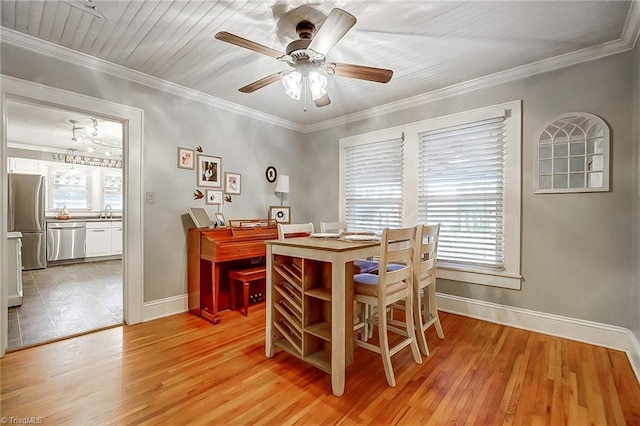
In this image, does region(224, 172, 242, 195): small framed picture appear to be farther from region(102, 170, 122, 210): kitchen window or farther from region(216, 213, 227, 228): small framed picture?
region(102, 170, 122, 210): kitchen window

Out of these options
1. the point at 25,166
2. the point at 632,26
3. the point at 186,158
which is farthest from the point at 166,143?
the point at 25,166

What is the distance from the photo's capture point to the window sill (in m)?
2.71

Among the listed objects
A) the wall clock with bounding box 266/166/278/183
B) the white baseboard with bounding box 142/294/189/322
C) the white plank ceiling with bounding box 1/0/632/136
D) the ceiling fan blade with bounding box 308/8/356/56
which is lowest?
the white baseboard with bounding box 142/294/189/322

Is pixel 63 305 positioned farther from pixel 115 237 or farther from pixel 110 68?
pixel 115 237

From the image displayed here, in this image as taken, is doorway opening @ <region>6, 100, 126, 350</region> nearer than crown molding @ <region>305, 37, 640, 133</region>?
No

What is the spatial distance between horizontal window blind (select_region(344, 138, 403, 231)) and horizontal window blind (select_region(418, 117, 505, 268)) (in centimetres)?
34

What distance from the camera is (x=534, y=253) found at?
262 cm

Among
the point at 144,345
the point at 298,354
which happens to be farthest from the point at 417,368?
the point at 144,345

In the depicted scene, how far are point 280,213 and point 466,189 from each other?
97.8 inches

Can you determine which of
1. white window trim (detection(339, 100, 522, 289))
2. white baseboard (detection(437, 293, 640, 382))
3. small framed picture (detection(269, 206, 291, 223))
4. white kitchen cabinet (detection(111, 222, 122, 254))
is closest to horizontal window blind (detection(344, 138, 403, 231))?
white window trim (detection(339, 100, 522, 289))

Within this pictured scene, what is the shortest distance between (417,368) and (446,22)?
2.48 m

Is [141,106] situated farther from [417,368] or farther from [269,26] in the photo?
[417,368]

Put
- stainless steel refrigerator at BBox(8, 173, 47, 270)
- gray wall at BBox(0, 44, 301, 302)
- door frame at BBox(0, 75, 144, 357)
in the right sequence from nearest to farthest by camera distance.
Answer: gray wall at BBox(0, 44, 301, 302), door frame at BBox(0, 75, 144, 357), stainless steel refrigerator at BBox(8, 173, 47, 270)

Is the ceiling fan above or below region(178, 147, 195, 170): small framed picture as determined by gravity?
above
